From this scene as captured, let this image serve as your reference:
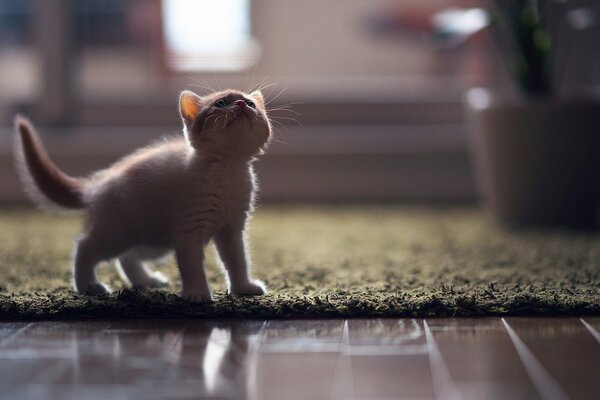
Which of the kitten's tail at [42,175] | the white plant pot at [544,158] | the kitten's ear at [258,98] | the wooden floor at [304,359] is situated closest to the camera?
the wooden floor at [304,359]

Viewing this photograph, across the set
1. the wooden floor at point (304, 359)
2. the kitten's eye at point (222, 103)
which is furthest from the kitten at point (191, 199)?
the wooden floor at point (304, 359)

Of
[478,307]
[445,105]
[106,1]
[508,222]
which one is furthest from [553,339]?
[106,1]

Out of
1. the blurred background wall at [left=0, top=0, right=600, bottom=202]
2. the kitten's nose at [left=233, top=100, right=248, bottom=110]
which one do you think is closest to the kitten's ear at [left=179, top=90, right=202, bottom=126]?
the kitten's nose at [left=233, top=100, right=248, bottom=110]

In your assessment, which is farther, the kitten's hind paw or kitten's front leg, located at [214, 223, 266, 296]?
kitten's front leg, located at [214, 223, 266, 296]

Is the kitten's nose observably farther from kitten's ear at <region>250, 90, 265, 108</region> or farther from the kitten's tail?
the kitten's tail

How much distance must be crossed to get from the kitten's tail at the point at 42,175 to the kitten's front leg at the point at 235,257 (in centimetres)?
32

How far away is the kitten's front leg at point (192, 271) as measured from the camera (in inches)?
56.8

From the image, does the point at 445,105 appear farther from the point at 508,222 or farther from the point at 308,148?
the point at 508,222

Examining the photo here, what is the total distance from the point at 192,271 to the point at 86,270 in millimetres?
244

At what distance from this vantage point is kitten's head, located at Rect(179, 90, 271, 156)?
1.44m

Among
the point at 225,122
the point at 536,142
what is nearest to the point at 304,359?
the point at 225,122

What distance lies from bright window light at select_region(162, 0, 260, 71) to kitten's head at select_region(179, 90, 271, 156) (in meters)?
2.61

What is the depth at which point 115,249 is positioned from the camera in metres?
1.52

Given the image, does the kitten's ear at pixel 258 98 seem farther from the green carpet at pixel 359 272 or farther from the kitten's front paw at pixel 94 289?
the kitten's front paw at pixel 94 289
